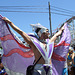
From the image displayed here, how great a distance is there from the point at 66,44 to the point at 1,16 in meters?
1.36

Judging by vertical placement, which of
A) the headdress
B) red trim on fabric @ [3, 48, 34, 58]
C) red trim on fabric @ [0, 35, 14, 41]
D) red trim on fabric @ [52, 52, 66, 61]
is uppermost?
the headdress

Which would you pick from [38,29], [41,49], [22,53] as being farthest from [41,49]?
[22,53]

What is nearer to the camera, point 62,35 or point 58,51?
point 58,51

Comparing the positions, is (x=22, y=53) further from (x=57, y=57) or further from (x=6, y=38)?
(x=57, y=57)

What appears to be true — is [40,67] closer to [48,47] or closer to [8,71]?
[48,47]

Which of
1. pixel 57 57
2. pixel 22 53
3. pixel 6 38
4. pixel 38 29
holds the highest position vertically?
pixel 38 29

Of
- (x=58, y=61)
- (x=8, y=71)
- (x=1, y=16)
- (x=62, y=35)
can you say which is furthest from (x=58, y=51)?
(x=1, y=16)

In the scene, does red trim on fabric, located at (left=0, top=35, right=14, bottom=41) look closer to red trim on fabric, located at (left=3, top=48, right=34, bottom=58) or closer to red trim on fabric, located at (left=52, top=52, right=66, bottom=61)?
red trim on fabric, located at (left=3, top=48, right=34, bottom=58)

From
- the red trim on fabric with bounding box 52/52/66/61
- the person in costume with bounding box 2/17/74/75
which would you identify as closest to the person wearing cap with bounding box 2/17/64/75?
the person in costume with bounding box 2/17/74/75

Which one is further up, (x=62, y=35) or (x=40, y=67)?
(x=62, y=35)

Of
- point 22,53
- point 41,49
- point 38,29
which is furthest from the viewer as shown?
point 22,53

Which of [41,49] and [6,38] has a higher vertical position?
[6,38]

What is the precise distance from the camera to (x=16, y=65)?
253 cm

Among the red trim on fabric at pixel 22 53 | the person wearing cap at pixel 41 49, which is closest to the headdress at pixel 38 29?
the person wearing cap at pixel 41 49
